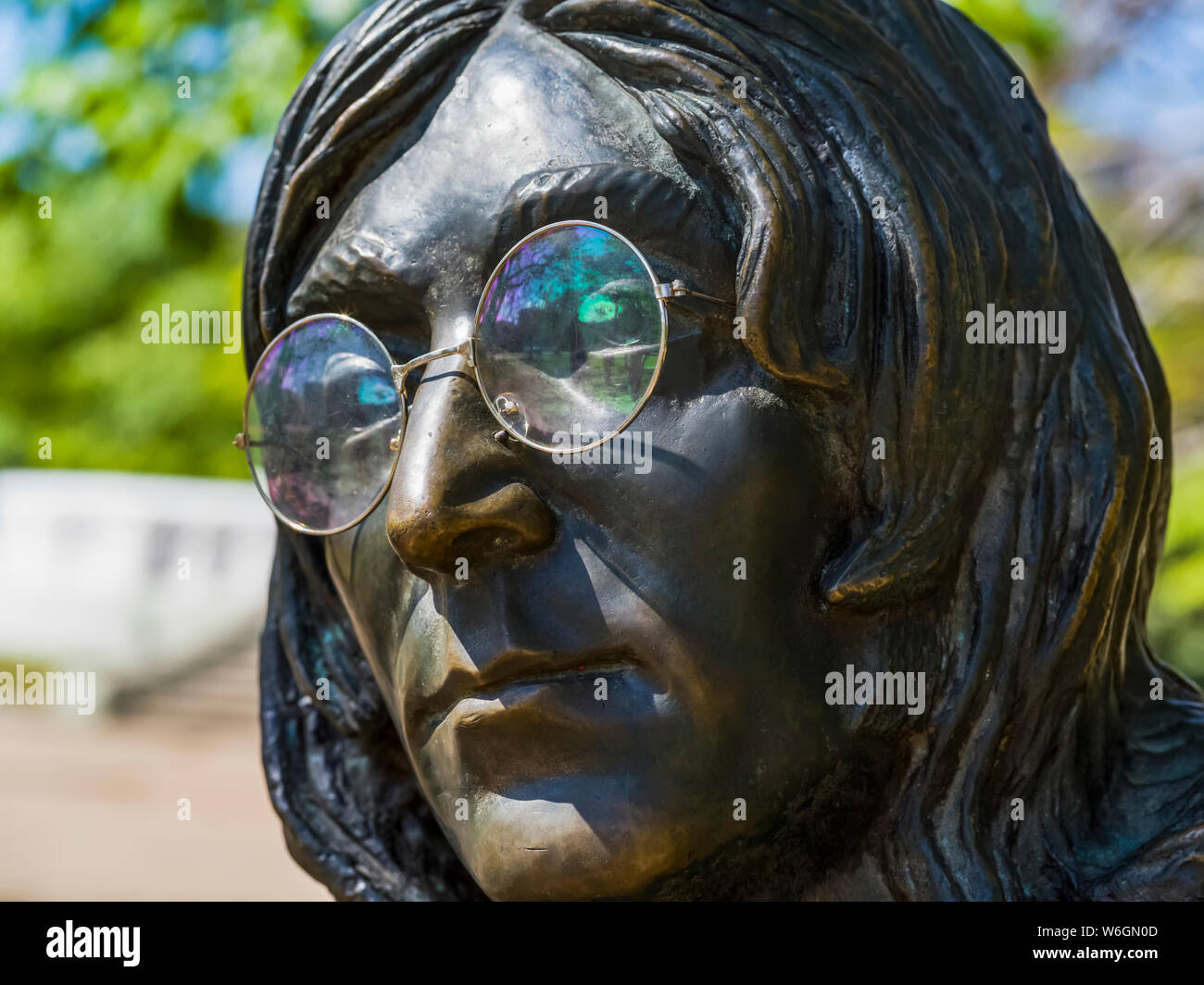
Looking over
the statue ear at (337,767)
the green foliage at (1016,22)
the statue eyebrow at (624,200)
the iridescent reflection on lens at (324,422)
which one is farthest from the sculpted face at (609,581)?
the green foliage at (1016,22)

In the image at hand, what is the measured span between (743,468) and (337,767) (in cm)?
106

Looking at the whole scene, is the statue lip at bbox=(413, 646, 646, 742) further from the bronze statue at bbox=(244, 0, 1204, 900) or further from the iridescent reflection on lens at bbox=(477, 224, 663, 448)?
the iridescent reflection on lens at bbox=(477, 224, 663, 448)

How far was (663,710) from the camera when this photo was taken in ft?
Result: 6.83

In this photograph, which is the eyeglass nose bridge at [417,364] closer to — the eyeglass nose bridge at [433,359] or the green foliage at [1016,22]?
the eyeglass nose bridge at [433,359]

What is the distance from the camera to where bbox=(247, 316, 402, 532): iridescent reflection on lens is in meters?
2.32

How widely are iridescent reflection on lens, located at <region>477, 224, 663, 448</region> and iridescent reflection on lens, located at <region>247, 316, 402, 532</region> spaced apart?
22 centimetres

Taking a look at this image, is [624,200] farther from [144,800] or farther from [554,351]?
[144,800]

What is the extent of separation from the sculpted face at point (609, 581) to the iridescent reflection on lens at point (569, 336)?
0.05 m

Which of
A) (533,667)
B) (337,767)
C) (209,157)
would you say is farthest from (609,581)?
(209,157)

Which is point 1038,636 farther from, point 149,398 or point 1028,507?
point 149,398

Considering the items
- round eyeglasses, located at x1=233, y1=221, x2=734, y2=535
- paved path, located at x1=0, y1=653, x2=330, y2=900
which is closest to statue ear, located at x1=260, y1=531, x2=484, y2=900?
round eyeglasses, located at x1=233, y1=221, x2=734, y2=535

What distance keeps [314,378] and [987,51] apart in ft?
3.92

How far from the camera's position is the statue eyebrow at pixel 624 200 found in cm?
216

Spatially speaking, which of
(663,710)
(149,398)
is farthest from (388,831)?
(149,398)
